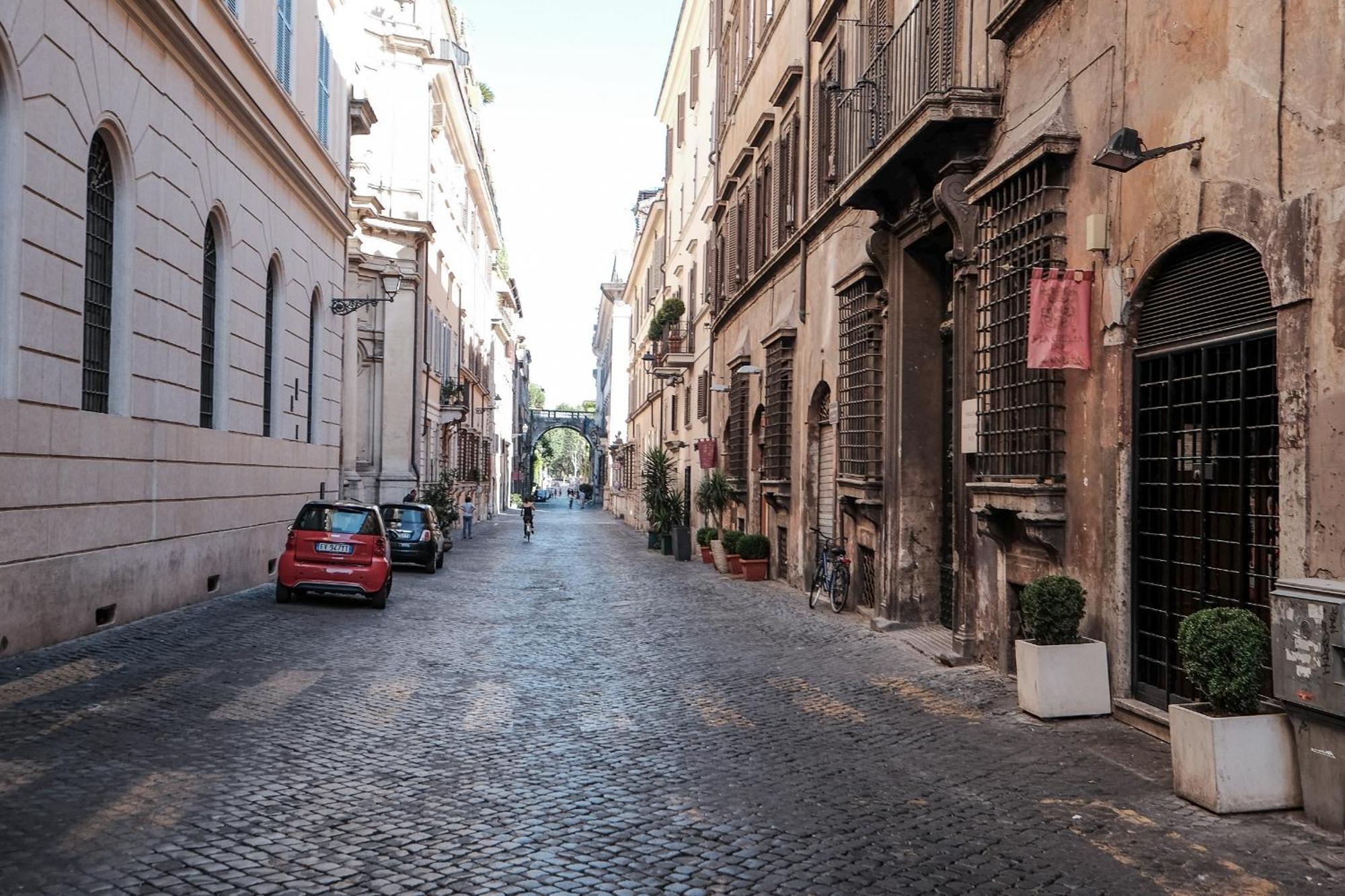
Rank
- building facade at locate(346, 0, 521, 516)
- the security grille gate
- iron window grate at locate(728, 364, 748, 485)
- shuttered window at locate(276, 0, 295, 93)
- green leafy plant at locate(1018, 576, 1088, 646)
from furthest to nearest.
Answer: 1. building facade at locate(346, 0, 521, 516)
2. iron window grate at locate(728, 364, 748, 485)
3. shuttered window at locate(276, 0, 295, 93)
4. green leafy plant at locate(1018, 576, 1088, 646)
5. the security grille gate

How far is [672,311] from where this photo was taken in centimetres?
3991

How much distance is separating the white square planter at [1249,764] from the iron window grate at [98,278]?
10843 millimetres

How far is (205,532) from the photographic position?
15.3 meters

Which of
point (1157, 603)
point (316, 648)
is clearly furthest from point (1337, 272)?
point (316, 648)

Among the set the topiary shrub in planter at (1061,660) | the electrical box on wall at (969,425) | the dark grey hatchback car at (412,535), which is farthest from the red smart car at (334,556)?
the topiary shrub in planter at (1061,660)

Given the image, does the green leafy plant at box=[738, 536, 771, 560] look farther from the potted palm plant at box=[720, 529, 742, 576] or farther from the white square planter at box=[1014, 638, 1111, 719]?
the white square planter at box=[1014, 638, 1111, 719]

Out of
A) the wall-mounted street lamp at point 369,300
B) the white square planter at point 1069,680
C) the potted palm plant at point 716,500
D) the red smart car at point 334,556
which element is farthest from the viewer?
the potted palm plant at point 716,500

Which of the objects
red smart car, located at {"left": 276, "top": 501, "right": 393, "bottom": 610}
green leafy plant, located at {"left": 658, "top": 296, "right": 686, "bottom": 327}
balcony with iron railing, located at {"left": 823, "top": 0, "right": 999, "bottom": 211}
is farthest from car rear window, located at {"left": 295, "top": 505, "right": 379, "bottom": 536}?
green leafy plant, located at {"left": 658, "top": 296, "right": 686, "bottom": 327}

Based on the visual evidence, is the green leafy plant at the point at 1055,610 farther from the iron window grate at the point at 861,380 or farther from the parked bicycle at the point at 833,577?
the parked bicycle at the point at 833,577

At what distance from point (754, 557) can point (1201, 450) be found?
15019 mm

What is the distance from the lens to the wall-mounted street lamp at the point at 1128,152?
759 cm

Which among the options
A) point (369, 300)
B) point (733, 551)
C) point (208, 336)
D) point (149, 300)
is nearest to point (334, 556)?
point (208, 336)

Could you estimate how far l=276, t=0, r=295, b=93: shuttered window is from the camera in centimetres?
1855

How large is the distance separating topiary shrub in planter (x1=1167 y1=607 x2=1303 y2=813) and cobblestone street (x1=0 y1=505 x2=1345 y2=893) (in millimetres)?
189
